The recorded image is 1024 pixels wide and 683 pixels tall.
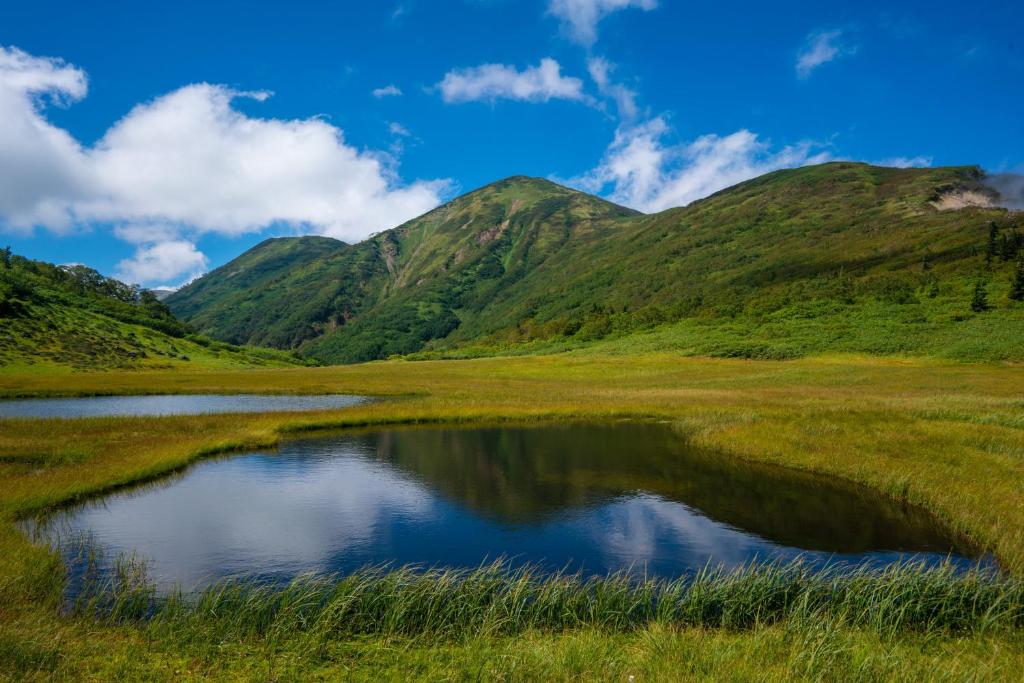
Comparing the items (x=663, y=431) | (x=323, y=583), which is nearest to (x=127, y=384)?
(x=663, y=431)

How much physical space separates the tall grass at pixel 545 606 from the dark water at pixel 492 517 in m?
3.52

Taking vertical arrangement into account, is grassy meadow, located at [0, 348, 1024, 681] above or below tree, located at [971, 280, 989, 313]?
below

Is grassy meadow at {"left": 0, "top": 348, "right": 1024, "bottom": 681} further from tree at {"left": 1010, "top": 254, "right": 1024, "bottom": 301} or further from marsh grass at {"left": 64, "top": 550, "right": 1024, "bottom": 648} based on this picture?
tree at {"left": 1010, "top": 254, "right": 1024, "bottom": 301}

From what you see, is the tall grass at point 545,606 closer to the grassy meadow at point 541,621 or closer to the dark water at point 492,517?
the grassy meadow at point 541,621

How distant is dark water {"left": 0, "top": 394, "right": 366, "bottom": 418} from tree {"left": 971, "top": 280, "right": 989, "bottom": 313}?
122m

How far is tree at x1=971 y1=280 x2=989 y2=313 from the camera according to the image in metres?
110

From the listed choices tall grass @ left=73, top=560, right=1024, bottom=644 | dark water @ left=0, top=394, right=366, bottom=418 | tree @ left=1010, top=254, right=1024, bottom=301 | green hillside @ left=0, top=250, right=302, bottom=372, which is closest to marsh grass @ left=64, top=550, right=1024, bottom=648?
tall grass @ left=73, top=560, right=1024, bottom=644

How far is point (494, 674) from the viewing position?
1070cm

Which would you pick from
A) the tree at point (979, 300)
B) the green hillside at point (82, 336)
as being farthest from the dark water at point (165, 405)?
the tree at point (979, 300)

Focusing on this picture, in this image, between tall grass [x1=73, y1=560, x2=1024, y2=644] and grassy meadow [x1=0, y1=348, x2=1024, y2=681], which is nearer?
grassy meadow [x1=0, y1=348, x2=1024, y2=681]

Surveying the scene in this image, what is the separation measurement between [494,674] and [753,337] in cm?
13026

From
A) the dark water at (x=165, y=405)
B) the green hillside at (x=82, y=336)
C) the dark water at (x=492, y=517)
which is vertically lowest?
the dark water at (x=492, y=517)

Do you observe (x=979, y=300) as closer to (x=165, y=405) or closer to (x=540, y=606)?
(x=540, y=606)

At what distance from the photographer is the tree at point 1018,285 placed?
4267 inches
